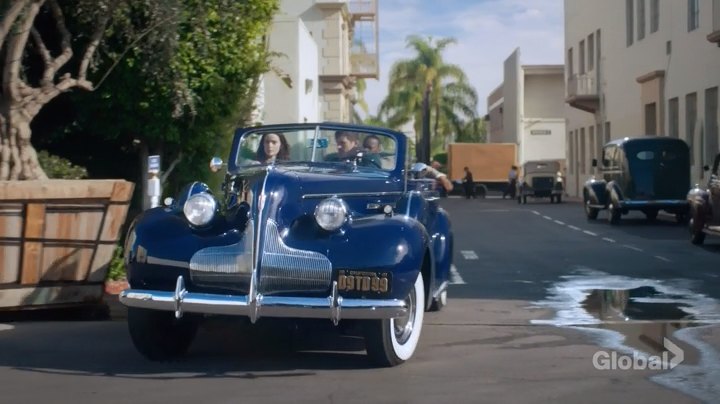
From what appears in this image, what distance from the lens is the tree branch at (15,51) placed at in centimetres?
1074

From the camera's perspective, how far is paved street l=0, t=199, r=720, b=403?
6812mm

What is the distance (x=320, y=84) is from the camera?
141 ft

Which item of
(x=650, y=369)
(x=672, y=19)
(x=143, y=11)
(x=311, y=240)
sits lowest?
(x=650, y=369)

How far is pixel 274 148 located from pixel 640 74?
30.6 meters

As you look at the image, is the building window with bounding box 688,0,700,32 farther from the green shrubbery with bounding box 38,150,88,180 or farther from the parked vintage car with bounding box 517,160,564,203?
the green shrubbery with bounding box 38,150,88,180

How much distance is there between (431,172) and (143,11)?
4.30 metres

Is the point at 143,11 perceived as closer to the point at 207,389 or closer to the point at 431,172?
the point at 431,172

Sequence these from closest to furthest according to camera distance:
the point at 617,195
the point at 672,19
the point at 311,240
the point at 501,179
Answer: the point at 311,240
the point at 617,195
the point at 672,19
the point at 501,179

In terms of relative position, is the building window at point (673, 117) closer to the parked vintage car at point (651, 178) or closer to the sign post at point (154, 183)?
the parked vintage car at point (651, 178)

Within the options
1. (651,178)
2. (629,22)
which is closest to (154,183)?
(651,178)

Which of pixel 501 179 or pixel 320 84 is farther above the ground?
pixel 320 84

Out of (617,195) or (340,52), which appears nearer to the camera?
(617,195)

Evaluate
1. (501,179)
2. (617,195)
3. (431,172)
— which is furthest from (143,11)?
(501,179)

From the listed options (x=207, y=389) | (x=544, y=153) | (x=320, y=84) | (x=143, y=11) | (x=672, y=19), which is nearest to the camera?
(x=207, y=389)
